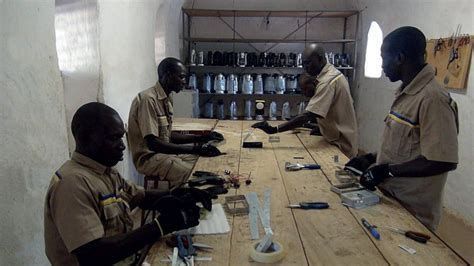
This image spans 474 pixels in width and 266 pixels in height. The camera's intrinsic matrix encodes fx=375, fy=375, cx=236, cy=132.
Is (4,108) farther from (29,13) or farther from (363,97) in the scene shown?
(363,97)

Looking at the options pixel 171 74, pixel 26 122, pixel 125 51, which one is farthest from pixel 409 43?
pixel 125 51

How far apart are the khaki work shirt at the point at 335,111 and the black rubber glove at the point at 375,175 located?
1118 millimetres

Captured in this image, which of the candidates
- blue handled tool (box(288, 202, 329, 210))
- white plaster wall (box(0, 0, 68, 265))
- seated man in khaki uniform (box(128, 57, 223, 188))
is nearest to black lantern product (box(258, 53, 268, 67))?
seated man in khaki uniform (box(128, 57, 223, 188))

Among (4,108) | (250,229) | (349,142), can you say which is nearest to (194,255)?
(250,229)

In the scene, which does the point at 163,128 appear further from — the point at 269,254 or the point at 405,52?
the point at 269,254

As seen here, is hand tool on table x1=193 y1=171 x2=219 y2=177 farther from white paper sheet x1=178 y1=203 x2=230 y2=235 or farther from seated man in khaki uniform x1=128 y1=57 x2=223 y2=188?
seated man in khaki uniform x1=128 y1=57 x2=223 y2=188

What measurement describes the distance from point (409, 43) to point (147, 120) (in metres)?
1.84

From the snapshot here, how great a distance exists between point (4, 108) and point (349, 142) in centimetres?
232

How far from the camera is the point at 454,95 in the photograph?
345 cm

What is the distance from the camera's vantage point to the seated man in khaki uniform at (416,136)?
1.69 meters

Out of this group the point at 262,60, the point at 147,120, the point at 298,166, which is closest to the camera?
the point at 298,166

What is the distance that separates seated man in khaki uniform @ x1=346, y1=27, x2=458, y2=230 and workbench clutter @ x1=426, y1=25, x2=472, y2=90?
1.75 meters

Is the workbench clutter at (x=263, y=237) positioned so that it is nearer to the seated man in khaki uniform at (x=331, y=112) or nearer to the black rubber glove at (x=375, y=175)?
the black rubber glove at (x=375, y=175)

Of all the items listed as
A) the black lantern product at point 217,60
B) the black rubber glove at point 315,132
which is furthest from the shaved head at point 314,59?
the black lantern product at point 217,60
